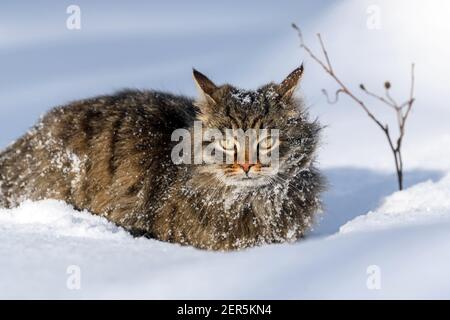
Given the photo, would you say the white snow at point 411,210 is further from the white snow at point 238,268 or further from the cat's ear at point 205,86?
the cat's ear at point 205,86

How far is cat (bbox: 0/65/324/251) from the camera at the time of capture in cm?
431

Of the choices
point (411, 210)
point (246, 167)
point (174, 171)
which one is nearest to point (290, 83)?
point (246, 167)

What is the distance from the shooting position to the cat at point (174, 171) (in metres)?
4.31

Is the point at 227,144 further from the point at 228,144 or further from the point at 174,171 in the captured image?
the point at 174,171

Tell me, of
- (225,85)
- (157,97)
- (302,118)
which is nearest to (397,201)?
(302,118)

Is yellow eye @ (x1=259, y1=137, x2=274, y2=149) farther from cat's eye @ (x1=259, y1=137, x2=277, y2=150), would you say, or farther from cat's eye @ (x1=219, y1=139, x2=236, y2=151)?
cat's eye @ (x1=219, y1=139, x2=236, y2=151)

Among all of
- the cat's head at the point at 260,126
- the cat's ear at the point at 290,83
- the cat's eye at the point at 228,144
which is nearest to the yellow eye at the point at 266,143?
the cat's head at the point at 260,126

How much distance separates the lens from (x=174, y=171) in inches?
183

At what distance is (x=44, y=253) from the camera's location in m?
3.17

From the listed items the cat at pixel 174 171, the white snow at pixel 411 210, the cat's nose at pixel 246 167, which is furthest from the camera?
the cat at pixel 174 171

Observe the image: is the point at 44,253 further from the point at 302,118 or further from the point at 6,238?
the point at 302,118

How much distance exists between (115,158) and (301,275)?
2.57 meters

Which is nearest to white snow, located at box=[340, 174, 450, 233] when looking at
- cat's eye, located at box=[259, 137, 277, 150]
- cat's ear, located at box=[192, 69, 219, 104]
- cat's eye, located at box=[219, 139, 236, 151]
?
cat's eye, located at box=[259, 137, 277, 150]

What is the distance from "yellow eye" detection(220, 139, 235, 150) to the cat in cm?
12
